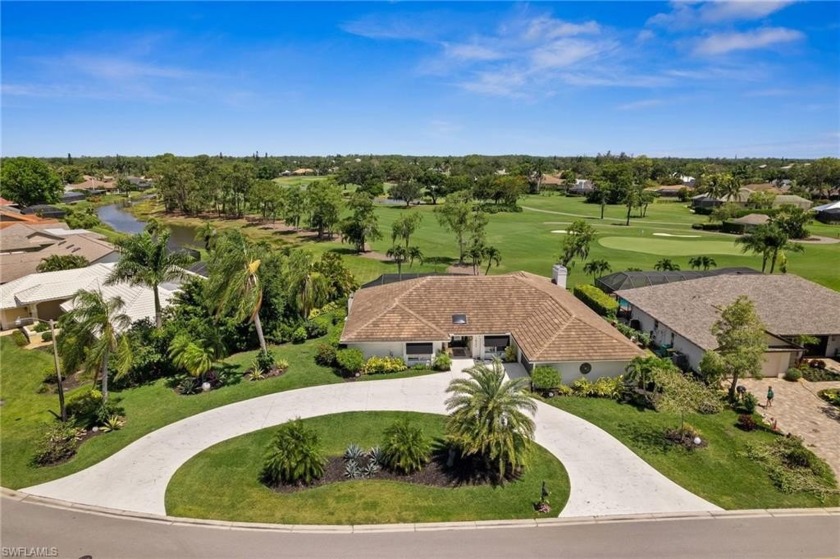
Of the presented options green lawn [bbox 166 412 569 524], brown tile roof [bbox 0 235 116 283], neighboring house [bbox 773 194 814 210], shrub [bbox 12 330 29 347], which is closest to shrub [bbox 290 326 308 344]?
green lawn [bbox 166 412 569 524]

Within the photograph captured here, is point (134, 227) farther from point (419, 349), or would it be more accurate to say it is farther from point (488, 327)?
point (488, 327)

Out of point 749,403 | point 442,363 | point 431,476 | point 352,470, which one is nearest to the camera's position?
point 431,476

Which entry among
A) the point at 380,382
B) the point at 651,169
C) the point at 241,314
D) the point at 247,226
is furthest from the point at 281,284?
the point at 651,169

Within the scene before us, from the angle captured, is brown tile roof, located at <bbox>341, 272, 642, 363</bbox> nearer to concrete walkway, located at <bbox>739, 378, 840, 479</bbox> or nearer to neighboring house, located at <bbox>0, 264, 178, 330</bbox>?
concrete walkway, located at <bbox>739, 378, 840, 479</bbox>

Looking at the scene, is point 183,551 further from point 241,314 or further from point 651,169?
point 651,169

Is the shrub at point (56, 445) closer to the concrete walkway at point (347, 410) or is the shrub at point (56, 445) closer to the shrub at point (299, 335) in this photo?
the concrete walkway at point (347, 410)

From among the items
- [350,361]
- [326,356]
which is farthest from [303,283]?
[350,361]
